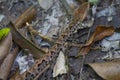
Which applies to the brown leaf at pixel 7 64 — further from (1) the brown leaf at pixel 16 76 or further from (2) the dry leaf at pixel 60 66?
(2) the dry leaf at pixel 60 66

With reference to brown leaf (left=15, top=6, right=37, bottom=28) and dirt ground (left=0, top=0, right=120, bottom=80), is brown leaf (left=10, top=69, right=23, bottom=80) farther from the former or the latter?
brown leaf (left=15, top=6, right=37, bottom=28)

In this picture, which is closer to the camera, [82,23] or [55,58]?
[55,58]

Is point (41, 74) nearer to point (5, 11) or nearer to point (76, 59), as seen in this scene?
point (76, 59)

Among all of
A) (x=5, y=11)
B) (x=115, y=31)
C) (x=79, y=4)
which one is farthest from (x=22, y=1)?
(x=115, y=31)

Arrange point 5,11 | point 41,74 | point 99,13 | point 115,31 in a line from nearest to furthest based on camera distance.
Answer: point 41,74 < point 115,31 < point 99,13 < point 5,11

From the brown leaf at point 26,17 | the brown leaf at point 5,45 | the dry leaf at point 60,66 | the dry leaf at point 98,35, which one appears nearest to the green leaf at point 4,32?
the brown leaf at point 5,45

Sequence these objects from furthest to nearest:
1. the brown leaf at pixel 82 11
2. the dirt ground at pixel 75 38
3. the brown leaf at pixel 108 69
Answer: the brown leaf at pixel 82 11, the dirt ground at pixel 75 38, the brown leaf at pixel 108 69
